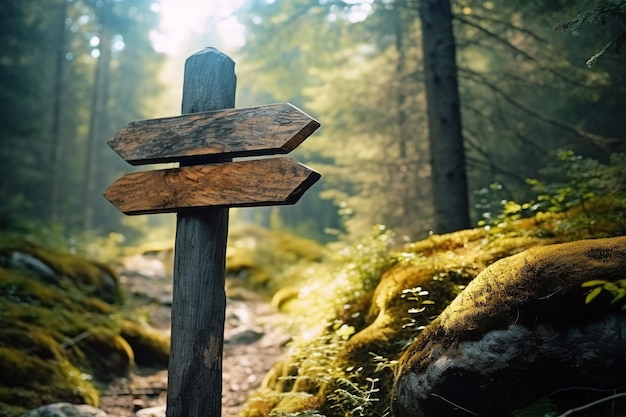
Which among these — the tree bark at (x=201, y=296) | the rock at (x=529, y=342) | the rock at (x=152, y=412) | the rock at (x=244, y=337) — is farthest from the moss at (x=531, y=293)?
the rock at (x=244, y=337)

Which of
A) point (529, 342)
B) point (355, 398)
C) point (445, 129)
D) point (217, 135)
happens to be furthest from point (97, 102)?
point (529, 342)

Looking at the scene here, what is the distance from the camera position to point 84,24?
82.5ft

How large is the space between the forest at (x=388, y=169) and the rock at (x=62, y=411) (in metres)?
0.40

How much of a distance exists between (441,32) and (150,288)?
31.2ft

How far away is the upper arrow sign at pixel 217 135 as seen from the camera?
323 centimetres

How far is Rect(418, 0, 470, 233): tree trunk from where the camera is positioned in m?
7.13

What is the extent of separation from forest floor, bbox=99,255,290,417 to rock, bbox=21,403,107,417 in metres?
0.68

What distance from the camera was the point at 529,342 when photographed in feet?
9.08

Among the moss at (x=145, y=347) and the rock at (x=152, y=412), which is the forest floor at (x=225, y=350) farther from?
the moss at (x=145, y=347)

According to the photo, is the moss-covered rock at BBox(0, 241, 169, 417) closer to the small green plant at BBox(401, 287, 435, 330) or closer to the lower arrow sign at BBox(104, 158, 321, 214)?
the lower arrow sign at BBox(104, 158, 321, 214)

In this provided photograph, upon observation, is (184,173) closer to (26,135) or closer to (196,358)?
(196,358)

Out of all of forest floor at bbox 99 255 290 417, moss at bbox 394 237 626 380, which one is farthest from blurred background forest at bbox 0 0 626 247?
forest floor at bbox 99 255 290 417

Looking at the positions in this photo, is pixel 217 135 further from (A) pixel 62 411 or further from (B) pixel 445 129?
(B) pixel 445 129

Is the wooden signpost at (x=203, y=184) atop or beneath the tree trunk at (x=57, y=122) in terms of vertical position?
beneath
